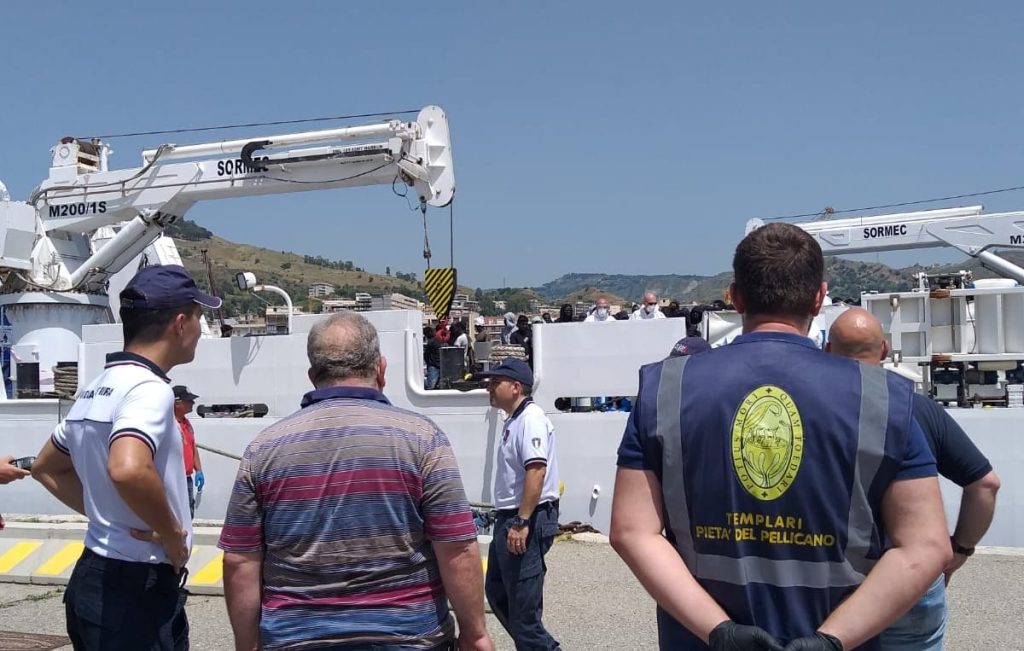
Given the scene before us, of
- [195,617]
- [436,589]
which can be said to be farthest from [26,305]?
[436,589]

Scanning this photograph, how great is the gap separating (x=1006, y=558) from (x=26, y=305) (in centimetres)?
1247

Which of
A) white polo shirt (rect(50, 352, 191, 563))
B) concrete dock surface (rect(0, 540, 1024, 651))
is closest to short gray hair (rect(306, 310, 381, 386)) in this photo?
white polo shirt (rect(50, 352, 191, 563))

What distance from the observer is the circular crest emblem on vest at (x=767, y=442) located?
199 cm

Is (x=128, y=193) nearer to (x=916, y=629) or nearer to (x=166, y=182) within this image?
(x=166, y=182)

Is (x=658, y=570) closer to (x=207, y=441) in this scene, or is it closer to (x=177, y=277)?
(x=177, y=277)

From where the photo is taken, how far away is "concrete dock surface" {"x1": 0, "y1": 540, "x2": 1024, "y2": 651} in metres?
5.55

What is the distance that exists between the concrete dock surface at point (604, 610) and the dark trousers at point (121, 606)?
291 centimetres

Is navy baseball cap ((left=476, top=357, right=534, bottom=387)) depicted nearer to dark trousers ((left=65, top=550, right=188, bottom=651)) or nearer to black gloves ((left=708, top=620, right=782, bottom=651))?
dark trousers ((left=65, top=550, right=188, bottom=651))

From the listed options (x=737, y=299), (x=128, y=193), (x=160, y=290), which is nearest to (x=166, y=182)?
(x=128, y=193)

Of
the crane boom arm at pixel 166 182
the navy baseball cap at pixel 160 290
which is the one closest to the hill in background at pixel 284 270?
the crane boom arm at pixel 166 182

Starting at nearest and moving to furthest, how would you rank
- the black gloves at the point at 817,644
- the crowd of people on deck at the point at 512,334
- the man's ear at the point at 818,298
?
the black gloves at the point at 817,644
the man's ear at the point at 818,298
the crowd of people on deck at the point at 512,334

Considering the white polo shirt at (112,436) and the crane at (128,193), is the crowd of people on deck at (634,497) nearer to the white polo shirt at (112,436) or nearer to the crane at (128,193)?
the white polo shirt at (112,436)

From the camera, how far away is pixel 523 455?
4906 millimetres

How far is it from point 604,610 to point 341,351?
416 centimetres
